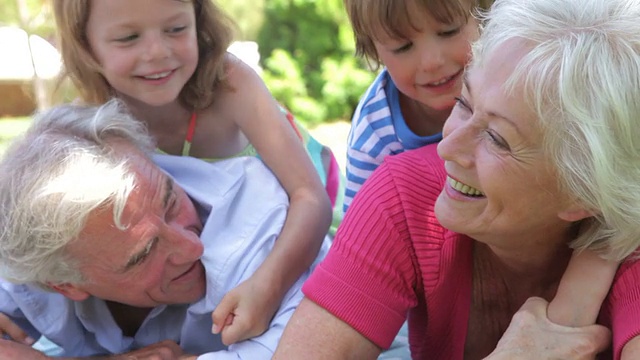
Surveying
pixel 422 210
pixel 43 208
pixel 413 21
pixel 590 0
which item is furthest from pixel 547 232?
pixel 43 208

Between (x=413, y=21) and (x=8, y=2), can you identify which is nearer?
(x=413, y=21)

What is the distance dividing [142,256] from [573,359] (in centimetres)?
118

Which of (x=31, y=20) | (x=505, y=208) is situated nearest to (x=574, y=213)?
(x=505, y=208)

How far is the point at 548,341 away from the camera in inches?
74.0

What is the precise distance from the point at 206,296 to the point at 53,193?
55 centimetres

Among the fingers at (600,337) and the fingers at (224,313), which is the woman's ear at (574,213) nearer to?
the fingers at (600,337)

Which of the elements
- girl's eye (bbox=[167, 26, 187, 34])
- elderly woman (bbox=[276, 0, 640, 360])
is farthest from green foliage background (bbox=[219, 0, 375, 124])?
elderly woman (bbox=[276, 0, 640, 360])

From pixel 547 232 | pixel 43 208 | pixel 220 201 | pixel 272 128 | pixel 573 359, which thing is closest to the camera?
pixel 573 359

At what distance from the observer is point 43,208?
2.20 m

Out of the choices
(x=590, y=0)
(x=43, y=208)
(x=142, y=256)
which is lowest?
(x=142, y=256)

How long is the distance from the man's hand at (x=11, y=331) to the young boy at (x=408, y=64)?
121 cm

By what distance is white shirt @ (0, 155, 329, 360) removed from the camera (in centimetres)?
245

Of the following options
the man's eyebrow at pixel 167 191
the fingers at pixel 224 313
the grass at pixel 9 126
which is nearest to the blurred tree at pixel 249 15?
the grass at pixel 9 126

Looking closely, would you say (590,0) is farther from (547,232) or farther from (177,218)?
(177,218)
